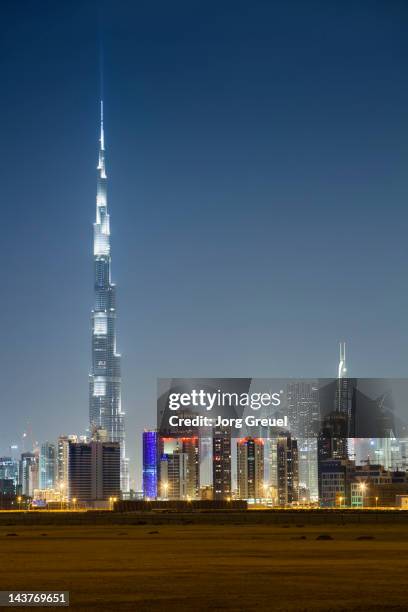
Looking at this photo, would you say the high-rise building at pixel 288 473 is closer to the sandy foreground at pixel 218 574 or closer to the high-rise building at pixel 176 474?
the high-rise building at pixel 176 474

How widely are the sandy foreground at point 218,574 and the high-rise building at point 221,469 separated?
12116cm

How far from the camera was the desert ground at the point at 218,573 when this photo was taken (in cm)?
2391

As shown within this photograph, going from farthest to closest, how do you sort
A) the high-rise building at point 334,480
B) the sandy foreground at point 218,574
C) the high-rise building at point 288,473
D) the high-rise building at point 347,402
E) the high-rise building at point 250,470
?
the high-rise building at point 250,470
the high-rise building at point 288,473
the high-rise building at point 334,480
the high-rise building at point 347,402
the sandy foreground at point 218,574

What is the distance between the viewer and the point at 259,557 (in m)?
36.8

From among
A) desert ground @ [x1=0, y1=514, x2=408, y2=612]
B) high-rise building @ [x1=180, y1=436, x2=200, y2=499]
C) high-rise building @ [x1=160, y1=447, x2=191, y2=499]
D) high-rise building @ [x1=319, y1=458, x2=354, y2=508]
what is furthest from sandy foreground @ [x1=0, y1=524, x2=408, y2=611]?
high-rise building @ [x1=180, y1=436, x2=200, y2=499]

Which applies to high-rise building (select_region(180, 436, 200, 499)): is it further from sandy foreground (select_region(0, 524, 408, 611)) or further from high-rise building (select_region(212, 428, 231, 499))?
sandy foreground (select_region(0, 524, 408, 611))

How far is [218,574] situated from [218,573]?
33 cm

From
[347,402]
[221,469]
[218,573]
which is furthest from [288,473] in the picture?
[218,573]

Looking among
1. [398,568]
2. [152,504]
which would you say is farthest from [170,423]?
[398,568]

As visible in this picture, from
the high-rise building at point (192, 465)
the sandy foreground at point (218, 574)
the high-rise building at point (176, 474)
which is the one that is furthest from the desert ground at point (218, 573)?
the high-rise building at point (192, 465)

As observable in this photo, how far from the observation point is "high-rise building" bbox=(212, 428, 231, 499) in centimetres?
16788

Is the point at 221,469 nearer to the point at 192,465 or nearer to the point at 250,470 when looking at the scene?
the point at 192,465

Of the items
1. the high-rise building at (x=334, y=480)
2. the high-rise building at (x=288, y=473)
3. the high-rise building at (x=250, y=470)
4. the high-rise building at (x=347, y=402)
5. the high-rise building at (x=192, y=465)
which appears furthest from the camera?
the high-rise building at (x=250, y=470)

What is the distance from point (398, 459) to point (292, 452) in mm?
22693
